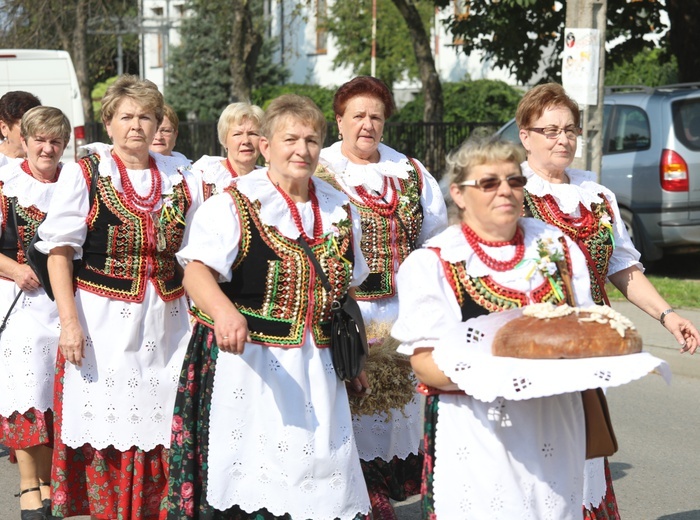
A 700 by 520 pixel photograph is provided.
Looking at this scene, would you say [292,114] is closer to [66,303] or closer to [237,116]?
[66,303]

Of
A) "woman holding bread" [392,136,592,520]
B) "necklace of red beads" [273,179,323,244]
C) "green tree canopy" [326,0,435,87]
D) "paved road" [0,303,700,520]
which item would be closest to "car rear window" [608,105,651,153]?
"paved road" [0,303,700,520]

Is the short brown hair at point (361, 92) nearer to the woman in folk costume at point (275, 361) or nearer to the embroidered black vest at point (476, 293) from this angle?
the woman in folk costume at point (275, 361)

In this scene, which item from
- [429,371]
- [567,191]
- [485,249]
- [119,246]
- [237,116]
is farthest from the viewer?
[237,116]

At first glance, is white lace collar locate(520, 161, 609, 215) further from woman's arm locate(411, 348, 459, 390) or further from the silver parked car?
the silver parked car

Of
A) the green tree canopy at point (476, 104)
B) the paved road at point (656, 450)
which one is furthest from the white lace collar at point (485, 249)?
the green tree canopy at point (476, 104)

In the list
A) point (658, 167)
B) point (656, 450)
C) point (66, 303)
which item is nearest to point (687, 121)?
point (658, 167)

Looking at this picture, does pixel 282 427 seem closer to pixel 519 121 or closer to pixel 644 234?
pixel 519 121

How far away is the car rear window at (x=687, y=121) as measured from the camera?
12586 millimetres

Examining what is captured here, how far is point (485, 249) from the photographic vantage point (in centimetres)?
371

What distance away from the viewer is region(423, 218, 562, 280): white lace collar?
3.68m

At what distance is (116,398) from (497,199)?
2.36 m

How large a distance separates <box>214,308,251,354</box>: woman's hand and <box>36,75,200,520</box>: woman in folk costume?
1378 mm

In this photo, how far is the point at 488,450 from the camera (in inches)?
142

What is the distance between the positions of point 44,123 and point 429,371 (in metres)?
3.27
